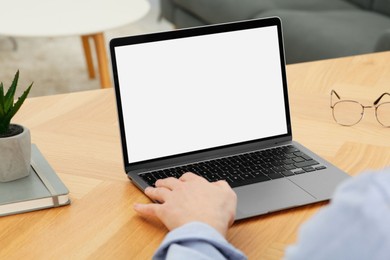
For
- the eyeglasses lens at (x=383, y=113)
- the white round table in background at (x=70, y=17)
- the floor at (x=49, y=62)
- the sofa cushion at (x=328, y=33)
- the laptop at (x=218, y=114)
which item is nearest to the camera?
the laptop at (x=218, y=114)

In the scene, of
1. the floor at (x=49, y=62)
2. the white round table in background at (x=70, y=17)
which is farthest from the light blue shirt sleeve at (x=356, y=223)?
the floor at (x=49, y=62)

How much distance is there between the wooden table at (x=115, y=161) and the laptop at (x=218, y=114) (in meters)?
0.05

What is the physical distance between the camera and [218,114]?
1.17 m

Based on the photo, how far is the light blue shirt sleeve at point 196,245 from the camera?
815 mm

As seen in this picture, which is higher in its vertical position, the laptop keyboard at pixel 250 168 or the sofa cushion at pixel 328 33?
the laptop keyboard at pixel 250 168

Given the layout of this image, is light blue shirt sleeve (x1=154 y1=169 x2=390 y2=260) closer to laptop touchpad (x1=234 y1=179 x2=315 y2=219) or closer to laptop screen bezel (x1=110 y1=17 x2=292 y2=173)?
laptop touchpad (x1=234 y1=179 x2=315 y2=219)

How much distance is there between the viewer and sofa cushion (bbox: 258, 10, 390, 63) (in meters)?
2.50

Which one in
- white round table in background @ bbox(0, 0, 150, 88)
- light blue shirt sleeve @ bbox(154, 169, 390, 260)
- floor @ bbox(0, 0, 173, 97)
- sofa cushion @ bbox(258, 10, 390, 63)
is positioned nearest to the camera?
light blue shirt sleeve @ bbox(154, 169, 390, 260)

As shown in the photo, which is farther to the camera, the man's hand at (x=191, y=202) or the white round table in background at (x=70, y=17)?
the white round table in background at (x=70, y=17)

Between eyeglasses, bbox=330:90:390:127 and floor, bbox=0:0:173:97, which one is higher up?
eyeglasses, bbox=330:90:390:127

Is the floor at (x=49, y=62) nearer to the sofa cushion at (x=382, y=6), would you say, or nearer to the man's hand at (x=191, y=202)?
the sofa cushion at (x=382, y=6)

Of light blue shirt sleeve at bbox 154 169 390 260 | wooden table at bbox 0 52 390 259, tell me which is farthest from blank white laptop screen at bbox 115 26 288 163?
light blue shirt sleeve at bbox 154 169 390 260

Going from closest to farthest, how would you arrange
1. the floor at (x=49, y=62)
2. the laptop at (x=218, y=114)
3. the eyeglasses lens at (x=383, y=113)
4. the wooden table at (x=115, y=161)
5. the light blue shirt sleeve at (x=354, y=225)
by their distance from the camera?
the light blue shirt sleeve at (x=354, y=225)
the wooden table at (x=115, y=161)
the laptop at (x=218, y=114)
the eyeglasses lens at (x=383, y=113)
the floor at (x=49, y=62)

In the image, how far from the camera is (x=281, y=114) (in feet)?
3.97
